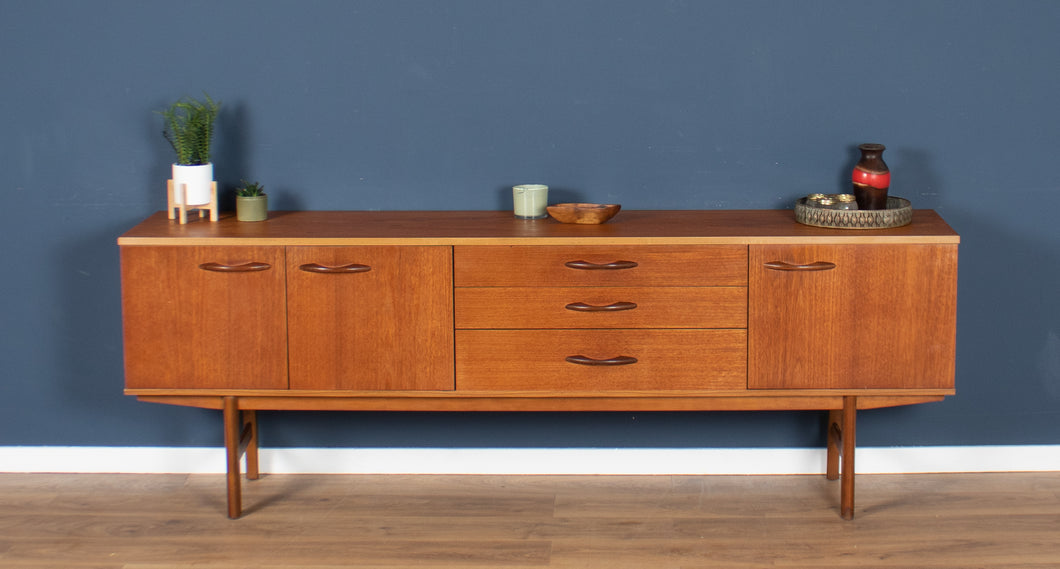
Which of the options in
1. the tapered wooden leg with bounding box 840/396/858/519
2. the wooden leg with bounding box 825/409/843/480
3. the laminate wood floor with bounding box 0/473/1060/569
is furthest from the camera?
the wooden leg with bounding box 825/409/843/480

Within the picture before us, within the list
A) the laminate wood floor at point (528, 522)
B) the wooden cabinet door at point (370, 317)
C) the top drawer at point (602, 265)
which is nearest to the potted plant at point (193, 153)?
the wooden cabinet door at point (370, 317)

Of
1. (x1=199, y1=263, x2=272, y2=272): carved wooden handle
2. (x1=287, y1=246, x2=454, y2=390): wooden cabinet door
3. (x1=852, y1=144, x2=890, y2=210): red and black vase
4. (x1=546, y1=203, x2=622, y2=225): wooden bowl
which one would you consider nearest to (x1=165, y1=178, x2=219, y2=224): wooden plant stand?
(x1=199, y1=263, x2=272, y2=272): carved wooden handle

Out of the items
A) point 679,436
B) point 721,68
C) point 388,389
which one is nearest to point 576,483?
point 679,436

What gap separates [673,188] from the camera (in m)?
3.54

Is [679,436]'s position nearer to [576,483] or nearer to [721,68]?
[576,483]

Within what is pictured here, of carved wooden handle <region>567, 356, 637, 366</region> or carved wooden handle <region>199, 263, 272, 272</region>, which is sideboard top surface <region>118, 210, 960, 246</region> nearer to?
carved wooden handle <region>199, 263, 272, 272</region>

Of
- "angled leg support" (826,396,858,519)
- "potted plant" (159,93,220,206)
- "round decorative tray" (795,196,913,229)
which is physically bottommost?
"angled leg support" (826,396,858,519)

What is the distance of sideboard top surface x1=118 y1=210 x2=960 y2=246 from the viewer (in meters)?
3.15

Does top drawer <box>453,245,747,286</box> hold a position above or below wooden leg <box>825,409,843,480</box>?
above

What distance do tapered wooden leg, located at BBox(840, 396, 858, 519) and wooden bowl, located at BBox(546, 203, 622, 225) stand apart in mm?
780

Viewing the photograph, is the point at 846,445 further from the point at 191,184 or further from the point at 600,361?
the point at 191,184

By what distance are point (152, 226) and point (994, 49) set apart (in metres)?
2.32

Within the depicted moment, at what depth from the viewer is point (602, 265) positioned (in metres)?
3.17

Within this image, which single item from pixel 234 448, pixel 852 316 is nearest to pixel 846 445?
pixel 852 316
